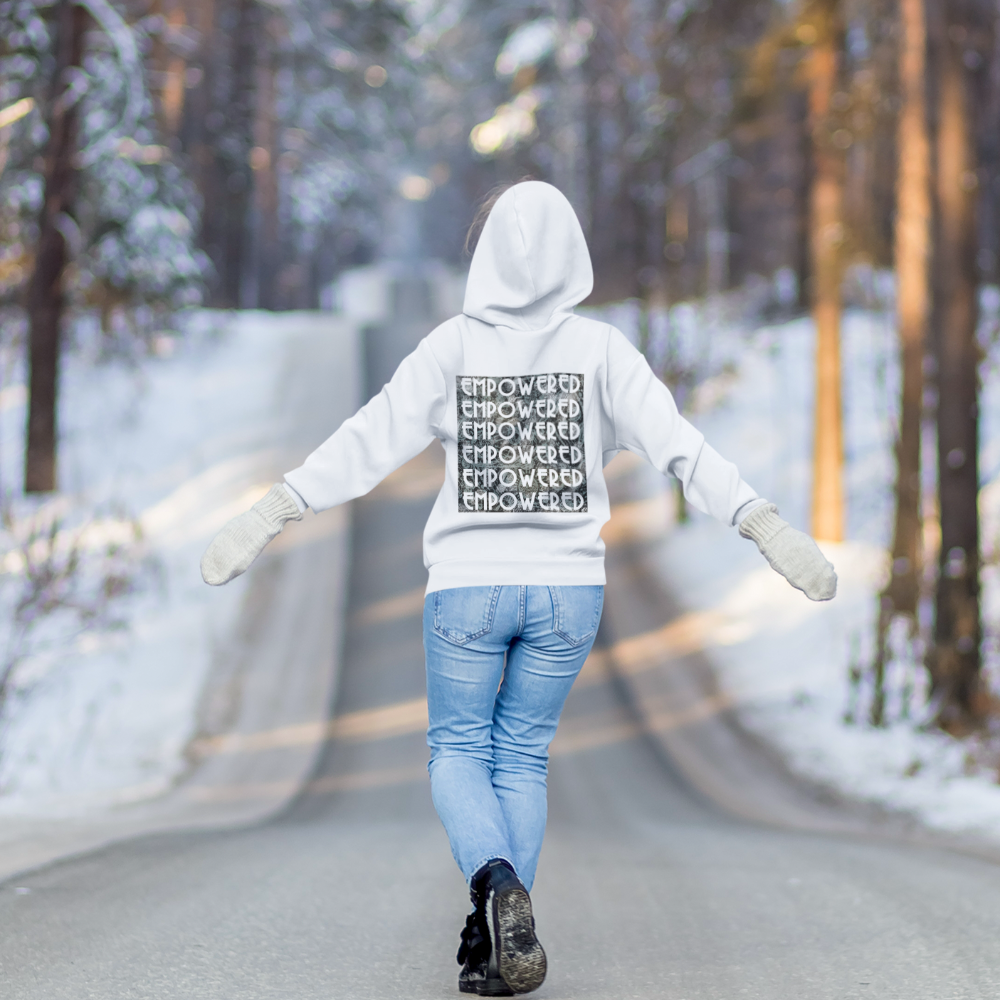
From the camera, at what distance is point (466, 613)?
3330 millimetres

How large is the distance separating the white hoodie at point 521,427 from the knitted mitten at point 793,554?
0.24 feet

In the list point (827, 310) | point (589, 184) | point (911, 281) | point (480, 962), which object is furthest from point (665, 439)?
point (589, 184)

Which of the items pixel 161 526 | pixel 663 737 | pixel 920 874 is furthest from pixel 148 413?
pixel 920 874

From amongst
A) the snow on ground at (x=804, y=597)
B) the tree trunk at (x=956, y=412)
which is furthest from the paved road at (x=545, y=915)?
the tree trunk at (x=956, y=412)

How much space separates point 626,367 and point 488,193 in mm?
768

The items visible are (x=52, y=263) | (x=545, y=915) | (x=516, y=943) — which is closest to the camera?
(x=516, y=943)

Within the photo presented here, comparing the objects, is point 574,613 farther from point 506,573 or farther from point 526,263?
point 526,263

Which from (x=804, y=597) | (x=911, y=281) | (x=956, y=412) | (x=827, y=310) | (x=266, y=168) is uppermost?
(x=266, y=168)

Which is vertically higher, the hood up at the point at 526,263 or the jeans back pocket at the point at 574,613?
the hood up at the point at 526,263

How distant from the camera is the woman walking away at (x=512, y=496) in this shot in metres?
3.34

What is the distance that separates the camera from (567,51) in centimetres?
3075

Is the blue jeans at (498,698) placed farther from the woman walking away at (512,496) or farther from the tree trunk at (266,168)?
the tree trunk at (266,168)

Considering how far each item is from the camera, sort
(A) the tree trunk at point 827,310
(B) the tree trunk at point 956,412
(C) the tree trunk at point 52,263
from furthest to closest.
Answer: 1. (A) the tree trunk at point 827,310
2. (C) the tree trunk at point 52,263
3. (B) the tree trunk at point 956,412

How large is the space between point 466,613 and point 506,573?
0.50 feet
